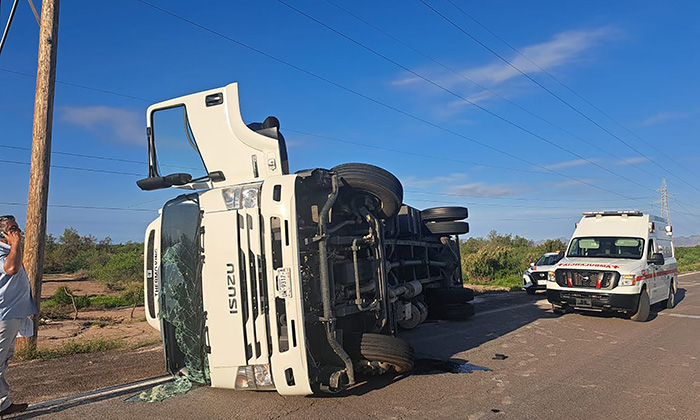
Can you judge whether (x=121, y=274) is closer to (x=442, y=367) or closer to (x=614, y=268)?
(x=614, y=268)

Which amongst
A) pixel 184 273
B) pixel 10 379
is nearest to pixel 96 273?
pixel 10 379

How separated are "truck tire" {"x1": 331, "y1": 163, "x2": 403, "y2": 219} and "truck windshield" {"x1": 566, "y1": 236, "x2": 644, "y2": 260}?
25.1 ft

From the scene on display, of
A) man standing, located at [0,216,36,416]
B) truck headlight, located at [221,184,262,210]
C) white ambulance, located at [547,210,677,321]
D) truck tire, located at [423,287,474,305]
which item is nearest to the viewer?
man standing, located at [0,216,36,416]

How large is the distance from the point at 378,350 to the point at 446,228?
4.96 metres

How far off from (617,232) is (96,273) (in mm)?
30980

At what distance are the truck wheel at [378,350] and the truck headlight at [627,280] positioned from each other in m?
6.92

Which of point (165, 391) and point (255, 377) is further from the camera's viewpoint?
point (165, 391)

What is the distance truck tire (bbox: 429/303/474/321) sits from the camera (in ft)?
34.3

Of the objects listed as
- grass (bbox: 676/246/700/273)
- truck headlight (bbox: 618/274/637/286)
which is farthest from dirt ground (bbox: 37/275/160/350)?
grass (bbox: 676/246/700/273)

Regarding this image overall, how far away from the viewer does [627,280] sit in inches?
426

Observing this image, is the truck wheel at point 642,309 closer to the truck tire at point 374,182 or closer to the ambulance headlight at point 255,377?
the truck tire at point 374,182

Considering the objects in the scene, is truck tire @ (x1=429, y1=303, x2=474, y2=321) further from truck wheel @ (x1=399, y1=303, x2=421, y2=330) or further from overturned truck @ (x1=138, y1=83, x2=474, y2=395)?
overturned truck @ (x1=138, y1=83, x2=474, y2=395)

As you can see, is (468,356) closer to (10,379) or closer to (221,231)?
(221,231)

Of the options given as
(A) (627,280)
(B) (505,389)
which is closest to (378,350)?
(B) (505,389)
